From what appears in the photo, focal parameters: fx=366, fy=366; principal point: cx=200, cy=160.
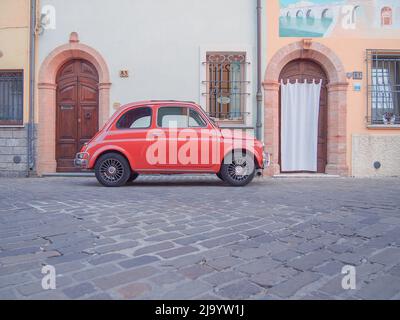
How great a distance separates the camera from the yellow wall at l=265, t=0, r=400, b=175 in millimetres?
10102

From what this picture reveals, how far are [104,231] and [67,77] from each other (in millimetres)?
8358

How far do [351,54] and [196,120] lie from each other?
537 cm

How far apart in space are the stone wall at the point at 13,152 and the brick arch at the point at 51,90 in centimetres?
44

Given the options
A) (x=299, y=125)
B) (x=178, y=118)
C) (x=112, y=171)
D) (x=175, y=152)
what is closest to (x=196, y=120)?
(x=178, y=118)

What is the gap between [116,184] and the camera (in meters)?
7.50

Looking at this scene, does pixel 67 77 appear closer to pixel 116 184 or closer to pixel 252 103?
pixel 116 184

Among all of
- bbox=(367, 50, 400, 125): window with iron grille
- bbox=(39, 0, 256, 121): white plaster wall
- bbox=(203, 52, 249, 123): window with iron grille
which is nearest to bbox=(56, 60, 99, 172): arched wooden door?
bbox=(39, 0, 256, 121): white plaster wall

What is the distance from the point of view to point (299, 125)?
1041 centimetres

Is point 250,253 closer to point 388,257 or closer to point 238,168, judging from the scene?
point 388,257

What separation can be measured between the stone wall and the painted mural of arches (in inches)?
410

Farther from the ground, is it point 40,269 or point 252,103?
point 252,103

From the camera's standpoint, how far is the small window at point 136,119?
766 cm
